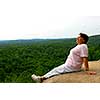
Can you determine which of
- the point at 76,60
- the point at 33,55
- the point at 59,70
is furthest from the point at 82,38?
the point at 33,55

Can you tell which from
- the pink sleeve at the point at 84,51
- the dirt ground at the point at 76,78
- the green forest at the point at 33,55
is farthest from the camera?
the green forest at the point at 33,55

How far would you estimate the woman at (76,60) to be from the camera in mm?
3719

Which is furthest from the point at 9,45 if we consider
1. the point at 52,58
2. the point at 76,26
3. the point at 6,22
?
the point at 76,26

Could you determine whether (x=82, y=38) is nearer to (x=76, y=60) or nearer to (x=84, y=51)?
(x=84, y=51)

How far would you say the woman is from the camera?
372cm

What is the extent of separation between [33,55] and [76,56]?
0.64 m

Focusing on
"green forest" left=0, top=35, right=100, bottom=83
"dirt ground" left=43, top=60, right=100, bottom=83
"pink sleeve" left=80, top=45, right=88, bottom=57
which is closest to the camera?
"dirt ground" left=43, top=60, right=100, bottom=83

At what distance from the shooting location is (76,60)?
3768mm

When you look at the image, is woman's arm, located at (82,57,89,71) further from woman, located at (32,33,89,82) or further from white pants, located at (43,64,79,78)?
white pants, located at (43,64,79,78)

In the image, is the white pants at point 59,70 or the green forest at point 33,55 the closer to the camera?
the white pants at point 59,70

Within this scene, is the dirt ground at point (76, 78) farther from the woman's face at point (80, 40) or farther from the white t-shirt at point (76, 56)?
the woman's face at point (80, 40)

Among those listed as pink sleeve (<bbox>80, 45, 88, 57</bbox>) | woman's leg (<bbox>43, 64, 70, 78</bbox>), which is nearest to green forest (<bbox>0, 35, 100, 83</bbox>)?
woman's leg (<bbox>43, 64, 70, 78</bbox>)

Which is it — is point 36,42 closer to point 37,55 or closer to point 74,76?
point 37,55

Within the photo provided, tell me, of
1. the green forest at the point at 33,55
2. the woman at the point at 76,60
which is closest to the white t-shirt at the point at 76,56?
the woman at the point at 76,60
